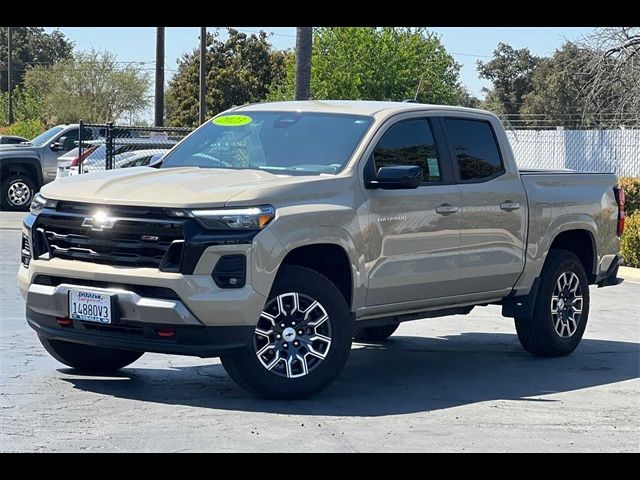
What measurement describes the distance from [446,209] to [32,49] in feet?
324

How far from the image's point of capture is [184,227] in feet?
25.1

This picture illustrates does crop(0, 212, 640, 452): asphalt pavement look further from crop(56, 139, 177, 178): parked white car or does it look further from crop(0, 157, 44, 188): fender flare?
crop(0, 157, 44, 188): fender flare

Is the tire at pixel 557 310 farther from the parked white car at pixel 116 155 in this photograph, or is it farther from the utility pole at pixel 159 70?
the utility pole at pixel 159 70

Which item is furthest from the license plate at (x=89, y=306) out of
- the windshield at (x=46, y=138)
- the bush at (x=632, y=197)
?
the windshield at (x=46, y=138)

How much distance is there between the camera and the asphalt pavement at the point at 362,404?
22.9ft

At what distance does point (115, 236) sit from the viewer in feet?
26.0

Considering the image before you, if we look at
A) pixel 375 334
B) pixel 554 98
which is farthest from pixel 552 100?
pixel 375 334

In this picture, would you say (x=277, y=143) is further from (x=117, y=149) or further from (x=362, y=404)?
(x=117, y=149)

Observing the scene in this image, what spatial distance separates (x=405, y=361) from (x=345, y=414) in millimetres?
2399

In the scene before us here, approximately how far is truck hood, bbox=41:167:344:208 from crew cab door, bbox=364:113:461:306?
526mm

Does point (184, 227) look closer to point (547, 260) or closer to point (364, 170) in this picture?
point (364, 170)

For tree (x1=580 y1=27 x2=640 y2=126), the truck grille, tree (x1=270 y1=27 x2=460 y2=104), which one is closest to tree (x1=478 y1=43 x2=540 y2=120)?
tree (x1=270 y1=27 x2=460 y2=104)

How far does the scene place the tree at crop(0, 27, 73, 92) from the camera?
99500mm
